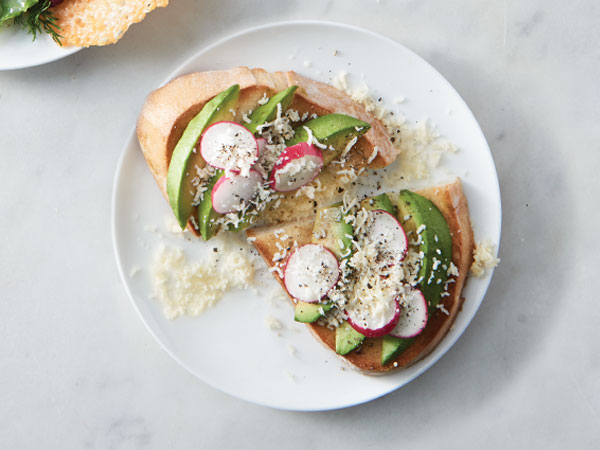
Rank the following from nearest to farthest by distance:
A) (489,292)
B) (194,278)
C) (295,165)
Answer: (295,165), (194,278), (489,292)

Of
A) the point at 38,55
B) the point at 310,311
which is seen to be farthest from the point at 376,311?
the point at 38,55

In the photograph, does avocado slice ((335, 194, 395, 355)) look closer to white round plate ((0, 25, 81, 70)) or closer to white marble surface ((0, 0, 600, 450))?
white marble surface ((0, 0, 600, 450))

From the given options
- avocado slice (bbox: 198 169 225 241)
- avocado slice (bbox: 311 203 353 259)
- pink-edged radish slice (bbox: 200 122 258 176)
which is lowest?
avocado slice (bbox: 311 203 353 259)

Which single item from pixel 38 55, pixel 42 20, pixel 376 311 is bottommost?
pixel 376 311

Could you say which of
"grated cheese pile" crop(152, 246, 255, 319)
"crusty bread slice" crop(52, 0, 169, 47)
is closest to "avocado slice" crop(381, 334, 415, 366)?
"grated cheese pile" crop(152, 246, 255, 319)

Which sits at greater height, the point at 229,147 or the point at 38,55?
the point at 38,55

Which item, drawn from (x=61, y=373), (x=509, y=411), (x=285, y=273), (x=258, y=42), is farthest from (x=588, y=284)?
(x=61, y=373)

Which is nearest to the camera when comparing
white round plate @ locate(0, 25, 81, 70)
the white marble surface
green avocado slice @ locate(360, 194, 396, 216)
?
green avocado slice @ locate(360, 194, 396, 216)

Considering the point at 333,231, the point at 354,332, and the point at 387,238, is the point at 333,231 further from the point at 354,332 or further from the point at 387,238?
the point at 354,332
